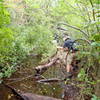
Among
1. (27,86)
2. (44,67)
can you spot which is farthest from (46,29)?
(27,86)

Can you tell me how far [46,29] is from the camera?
9453mm

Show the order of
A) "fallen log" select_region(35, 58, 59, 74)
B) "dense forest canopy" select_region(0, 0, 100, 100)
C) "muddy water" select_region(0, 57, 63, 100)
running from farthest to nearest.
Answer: "fallen log" select_region(35, 58, 59, 74), "muddy water" select_region(0, 57, 63, 100), "dense forest canopy" select_region(0, 0, 100, 100)

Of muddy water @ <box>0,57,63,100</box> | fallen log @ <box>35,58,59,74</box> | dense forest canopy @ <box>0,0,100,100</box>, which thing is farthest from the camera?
fallen log @ <box>35,58,59,74</box>

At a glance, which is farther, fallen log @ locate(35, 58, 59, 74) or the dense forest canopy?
fallen log @ locate(35, 58, 59, 74)

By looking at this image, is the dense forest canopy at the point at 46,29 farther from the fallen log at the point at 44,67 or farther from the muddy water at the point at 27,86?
the fallen log at the point at 44,67

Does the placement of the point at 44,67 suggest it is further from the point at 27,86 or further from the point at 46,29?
the point at 46,29

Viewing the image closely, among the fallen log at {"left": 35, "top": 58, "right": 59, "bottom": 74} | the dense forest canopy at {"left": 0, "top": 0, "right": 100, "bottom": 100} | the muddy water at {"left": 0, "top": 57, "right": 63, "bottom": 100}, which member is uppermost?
the dense forest canopy at {"left": 0, "top": 0, "right": 100, "bottom": 100}

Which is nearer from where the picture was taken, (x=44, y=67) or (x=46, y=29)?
(x=44, y=67)

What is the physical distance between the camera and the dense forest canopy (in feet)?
13.6

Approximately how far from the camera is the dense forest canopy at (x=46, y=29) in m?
4.16

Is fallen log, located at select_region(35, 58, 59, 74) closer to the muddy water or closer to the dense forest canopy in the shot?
the muddy water

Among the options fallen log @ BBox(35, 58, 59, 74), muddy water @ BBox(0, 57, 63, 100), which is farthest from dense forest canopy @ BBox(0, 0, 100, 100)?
fallen log @ BBox(35, 58, 59, 74)

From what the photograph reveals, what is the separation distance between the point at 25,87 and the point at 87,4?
391cm

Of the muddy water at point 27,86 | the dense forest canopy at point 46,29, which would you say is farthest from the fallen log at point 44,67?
the dense forest canopy at point 46,29
